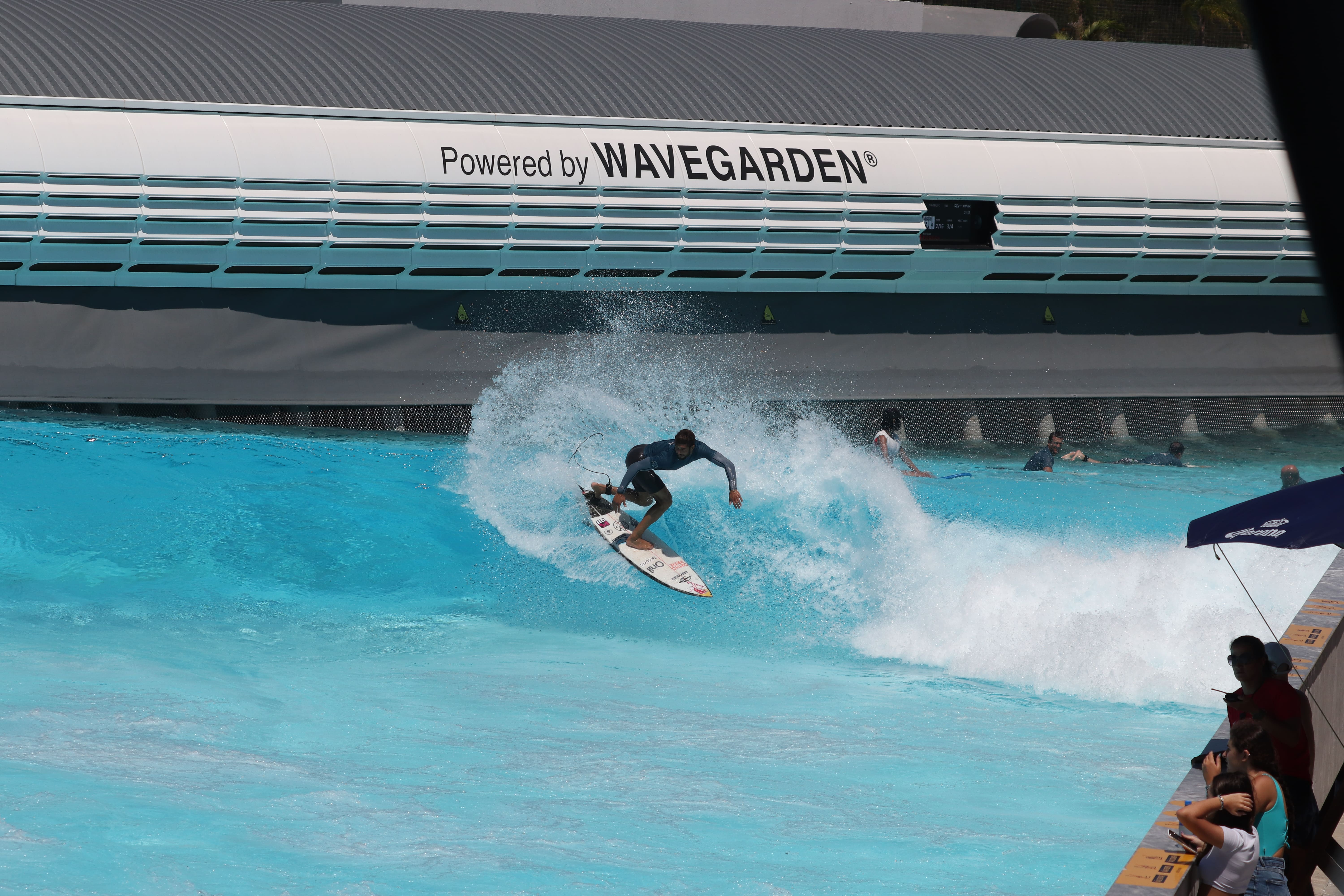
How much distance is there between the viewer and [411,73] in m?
16.4

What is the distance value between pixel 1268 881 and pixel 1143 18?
35227mm

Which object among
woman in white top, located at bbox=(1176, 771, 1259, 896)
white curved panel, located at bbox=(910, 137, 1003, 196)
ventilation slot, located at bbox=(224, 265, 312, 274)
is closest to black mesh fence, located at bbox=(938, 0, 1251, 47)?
white curved panel, located at bbox=(910, 137, 1003, 196)

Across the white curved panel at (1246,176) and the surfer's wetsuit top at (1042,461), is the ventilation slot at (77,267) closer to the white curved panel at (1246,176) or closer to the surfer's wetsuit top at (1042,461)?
the surfer's wetsuit top at (1042,461)

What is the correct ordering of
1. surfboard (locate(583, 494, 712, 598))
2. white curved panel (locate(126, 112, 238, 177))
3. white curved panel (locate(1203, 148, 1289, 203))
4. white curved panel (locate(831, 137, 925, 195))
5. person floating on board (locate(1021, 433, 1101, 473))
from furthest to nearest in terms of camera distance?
1. white curved panel (locate(1203, 148, 1289, 203))
2. white curved panel (locate(831, 137, 925, 195))
3. person floating on board (locate(1021, 433, 1101, 473))
4. white curved panel (locate(126, 112, 238, 177))
5. surfboard (locate(583, 494, 712, 598))

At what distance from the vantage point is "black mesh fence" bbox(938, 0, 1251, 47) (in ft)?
109

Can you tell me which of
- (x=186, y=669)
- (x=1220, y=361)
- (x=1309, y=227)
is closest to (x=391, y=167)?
(x=186, y=669)

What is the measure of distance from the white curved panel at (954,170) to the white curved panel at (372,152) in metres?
6.64

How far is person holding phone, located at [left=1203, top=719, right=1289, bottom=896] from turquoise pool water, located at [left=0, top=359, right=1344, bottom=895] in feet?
4.87

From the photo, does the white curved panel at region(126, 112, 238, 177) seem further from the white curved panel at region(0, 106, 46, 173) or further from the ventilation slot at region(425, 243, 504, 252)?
the ventilation slot at region(425, 243, 504, 252)

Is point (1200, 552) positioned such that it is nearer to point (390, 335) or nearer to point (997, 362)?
point (997, 362)

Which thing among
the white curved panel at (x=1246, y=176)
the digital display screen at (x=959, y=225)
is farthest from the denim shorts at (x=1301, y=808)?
the white curved panel at (x=1246, y=176)

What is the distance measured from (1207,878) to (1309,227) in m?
4.26

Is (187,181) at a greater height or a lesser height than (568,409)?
greater

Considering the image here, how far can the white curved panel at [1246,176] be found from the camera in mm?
18297
